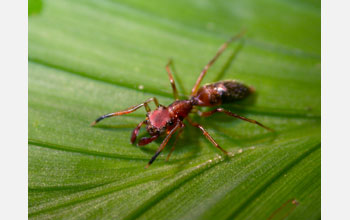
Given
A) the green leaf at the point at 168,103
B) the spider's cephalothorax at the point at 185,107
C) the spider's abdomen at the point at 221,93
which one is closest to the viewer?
the green leaf at the point at 168,103

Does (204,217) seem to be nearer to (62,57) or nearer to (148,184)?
(148,184)

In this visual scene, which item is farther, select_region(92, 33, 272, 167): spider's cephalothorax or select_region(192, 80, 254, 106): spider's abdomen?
select_region(192, 80, 254, 106): spider's abdomen

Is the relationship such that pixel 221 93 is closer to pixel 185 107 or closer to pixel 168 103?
pixel 185 107

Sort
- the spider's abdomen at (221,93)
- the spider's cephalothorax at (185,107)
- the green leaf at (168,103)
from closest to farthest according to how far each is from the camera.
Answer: the green leaf at (168,103) → the spider's cephalothorax at (185,107) → the spider's abdomen at (221,93)

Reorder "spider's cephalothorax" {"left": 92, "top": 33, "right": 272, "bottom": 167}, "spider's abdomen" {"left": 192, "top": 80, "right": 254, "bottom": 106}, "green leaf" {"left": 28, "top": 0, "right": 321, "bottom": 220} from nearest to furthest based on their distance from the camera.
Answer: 1. "green leaf" {"left": 28, "top": 0, "right": 321, "bottom": 220}
2. "spider's cephalothorax" {"left": 92, "top": 33, "right": 272, "bottom": 167}
3. "spider's abdomen" {"left": 192, "top": 80, "right": 254, "bottom": 106}

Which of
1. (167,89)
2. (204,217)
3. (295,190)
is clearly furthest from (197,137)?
(295,190)

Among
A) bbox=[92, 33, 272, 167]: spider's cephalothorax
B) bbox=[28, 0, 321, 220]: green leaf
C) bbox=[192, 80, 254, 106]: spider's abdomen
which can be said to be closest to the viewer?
bbox=[28, 0, 321, 220]: green leaf

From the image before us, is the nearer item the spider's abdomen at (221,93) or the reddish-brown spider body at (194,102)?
the reddish-brown spider body at (194,102)
